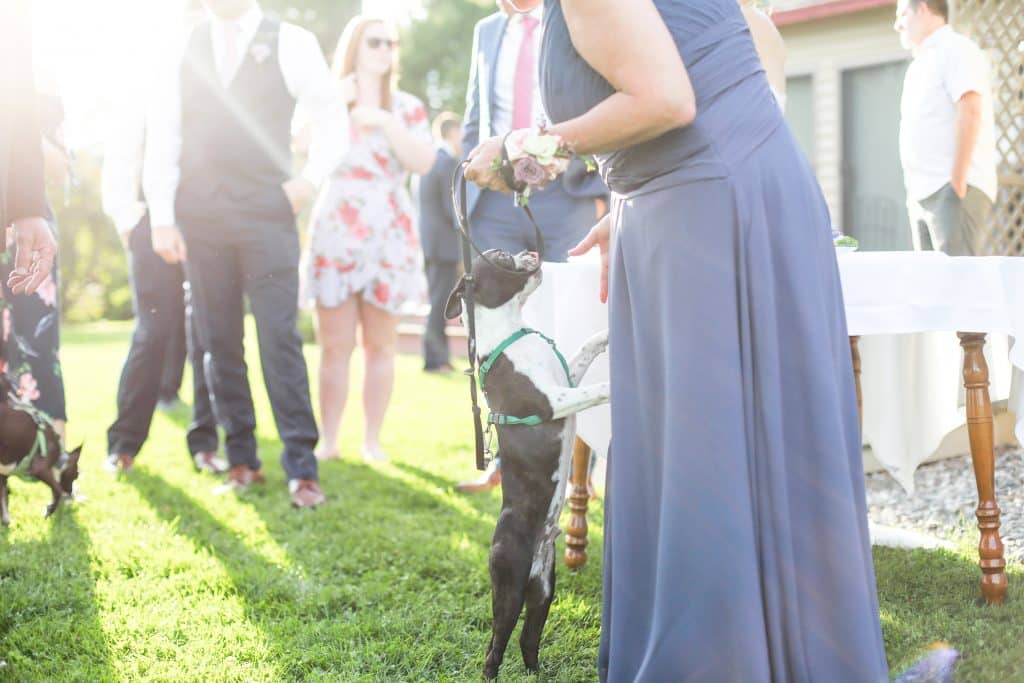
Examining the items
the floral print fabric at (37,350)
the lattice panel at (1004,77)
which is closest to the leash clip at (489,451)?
the floral print fabric at (37,350)

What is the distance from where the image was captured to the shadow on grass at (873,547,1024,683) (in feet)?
8.33

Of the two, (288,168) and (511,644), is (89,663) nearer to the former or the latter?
(511,644)

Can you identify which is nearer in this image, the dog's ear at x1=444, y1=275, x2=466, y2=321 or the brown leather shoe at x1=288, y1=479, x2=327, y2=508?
the dog's ear at x1=444, y1=275, x2=466, y2=321

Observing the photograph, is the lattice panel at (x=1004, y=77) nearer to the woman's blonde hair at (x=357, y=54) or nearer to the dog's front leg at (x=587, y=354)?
the woman's blonde hair at (x=357, y=54)

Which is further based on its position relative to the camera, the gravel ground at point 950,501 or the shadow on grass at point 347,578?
the gravel ground at point 950,501

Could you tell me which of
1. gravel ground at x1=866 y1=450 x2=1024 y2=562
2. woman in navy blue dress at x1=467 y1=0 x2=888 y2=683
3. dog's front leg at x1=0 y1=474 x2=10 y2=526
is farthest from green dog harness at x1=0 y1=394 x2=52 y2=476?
gravel ground at x1=866 y1=450 x2=1024 y2=562

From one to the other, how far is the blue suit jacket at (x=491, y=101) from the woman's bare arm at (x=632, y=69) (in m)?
2.21

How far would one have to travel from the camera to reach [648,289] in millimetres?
2154

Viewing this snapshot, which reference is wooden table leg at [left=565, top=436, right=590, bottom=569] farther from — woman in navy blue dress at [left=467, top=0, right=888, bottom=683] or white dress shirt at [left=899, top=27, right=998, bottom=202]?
white dress shirt at [left=899, top=27, right=998, bottom=202]

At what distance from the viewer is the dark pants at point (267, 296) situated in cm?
434

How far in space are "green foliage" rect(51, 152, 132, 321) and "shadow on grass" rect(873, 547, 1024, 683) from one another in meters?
22.7

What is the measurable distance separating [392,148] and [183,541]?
2.28m

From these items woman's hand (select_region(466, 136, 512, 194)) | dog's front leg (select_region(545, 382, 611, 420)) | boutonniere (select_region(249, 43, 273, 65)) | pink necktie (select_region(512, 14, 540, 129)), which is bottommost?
dog's front leg (select_region(545, 382, 611, 420))

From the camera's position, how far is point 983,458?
310 centimetres
